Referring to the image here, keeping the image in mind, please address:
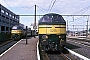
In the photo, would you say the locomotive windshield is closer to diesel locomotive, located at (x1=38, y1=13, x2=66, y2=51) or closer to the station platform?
diesel locomotive, located at (x1=38, y1=13, x2=66, y2=51)

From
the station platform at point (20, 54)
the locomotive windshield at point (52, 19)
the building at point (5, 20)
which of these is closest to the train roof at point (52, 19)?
the locomotive windshield at point (52, 19)

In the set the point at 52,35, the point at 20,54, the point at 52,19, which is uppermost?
the point at 52,19

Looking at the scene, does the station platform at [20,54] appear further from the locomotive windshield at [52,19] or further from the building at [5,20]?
the building at [5,20]

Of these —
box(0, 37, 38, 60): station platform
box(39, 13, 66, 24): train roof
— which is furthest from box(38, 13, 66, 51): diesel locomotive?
box(0, 37, 38, 60): station platform

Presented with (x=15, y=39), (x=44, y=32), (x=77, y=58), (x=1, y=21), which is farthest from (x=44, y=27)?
(x=1, y=21)

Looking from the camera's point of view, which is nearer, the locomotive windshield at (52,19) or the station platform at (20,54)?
the station platform at (20,54)

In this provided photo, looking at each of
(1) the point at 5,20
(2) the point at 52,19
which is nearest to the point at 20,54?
(2) the point at 52,19

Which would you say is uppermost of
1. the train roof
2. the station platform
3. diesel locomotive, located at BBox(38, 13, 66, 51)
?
the train roof

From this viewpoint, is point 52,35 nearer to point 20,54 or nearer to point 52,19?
point 52,19

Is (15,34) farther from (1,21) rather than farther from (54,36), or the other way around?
(1,21)

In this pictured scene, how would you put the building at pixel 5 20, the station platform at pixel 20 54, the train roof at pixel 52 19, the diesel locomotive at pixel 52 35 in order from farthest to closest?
the building at pixel 5 20 < the train roof at pixel 52 19 < the diesel locomotive at pixel 52 35 < the station platform at pixel 20 54

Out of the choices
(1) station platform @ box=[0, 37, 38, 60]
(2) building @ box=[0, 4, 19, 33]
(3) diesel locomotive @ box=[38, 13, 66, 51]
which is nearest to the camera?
(1) station platform @ box=[0, 37, 38, 60]

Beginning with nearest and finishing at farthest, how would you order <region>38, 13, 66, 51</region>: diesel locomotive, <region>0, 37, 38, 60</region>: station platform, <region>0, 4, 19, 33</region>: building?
<region>0, 37, 38, 60</region>: station platform, <region>38, 13, 66, 51</region>: diesel locomotive, <region>0, 4, 19, 33</region>: building

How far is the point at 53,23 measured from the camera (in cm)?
1620
